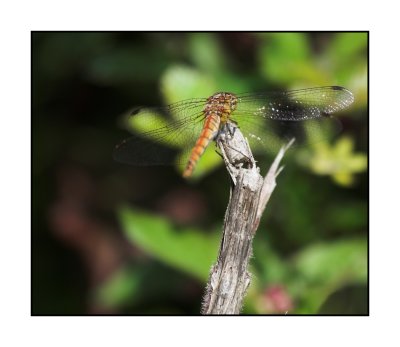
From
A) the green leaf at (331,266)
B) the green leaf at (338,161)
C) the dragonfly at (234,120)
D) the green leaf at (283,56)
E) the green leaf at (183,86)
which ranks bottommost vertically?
the green leaf at (331,266)

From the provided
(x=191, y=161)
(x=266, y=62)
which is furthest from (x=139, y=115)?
(x=266, y=62)

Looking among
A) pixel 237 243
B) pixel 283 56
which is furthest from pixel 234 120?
pixel 283 56

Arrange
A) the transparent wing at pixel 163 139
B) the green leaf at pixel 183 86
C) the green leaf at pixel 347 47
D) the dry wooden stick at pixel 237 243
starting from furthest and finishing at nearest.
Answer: the green leaf at pixel 347 47 → the green leaf at pixel 183 86 → the transparent wing at pixel 163 139 → the dry wooden stick at pixel 237 243

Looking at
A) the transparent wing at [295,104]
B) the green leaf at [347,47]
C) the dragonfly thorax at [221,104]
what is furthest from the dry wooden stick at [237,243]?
the green leaf at [347,47]

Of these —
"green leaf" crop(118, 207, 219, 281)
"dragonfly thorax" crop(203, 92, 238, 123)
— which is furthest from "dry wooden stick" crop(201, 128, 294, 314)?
"green leaf" crop(118, 207, 219, 281)

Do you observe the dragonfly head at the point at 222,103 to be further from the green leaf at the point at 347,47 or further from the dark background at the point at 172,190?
the green leaf at the point at 347,47

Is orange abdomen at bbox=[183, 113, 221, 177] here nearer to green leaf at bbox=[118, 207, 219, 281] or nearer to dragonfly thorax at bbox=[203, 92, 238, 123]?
dragonfly thorax at bbox=[203, 92, 238, 123]
